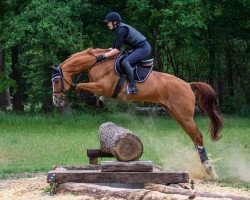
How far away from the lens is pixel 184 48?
1377 inches

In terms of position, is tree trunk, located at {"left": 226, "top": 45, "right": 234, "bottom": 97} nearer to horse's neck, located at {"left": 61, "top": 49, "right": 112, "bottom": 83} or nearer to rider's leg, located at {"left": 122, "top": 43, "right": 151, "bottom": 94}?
rider's leg, located at {"left": 122, "top": 43, "right": 151, "bottom": 94}

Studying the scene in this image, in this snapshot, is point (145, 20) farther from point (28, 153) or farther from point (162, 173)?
point (162, 173)

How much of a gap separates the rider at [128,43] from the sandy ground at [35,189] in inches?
93.6

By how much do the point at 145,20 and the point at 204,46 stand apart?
17.2ft

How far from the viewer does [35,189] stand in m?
12.2

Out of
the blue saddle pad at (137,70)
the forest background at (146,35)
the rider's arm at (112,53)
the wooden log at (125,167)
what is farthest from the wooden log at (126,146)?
the forest background at (146,35)

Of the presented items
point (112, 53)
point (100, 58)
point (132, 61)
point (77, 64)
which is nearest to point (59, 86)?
point (77, 64)

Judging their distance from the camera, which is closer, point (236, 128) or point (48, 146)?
point (48, 146)

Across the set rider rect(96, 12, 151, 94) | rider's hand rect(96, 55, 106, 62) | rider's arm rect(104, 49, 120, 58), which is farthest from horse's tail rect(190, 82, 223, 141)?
rider's hand rect(96, 55, 106, 62)

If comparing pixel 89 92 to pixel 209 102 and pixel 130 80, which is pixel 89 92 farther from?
pixel 209 102

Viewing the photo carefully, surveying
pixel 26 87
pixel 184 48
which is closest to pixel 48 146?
pixel 184 48

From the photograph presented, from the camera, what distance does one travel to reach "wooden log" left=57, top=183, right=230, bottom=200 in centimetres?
968

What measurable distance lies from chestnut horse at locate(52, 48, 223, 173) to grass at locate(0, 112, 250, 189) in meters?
1.00

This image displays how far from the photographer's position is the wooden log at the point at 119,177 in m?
11.5
